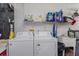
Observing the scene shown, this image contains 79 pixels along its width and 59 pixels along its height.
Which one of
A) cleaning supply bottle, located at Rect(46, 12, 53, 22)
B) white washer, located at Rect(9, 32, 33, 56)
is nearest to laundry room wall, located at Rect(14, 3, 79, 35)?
cleaning supply bottle, located at Rect(46, 12, 53, 22)

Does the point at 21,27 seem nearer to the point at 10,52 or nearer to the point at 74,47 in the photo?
the point at 74,47

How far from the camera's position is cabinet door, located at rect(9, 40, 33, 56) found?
220 centimetres

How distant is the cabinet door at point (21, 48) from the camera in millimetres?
2197

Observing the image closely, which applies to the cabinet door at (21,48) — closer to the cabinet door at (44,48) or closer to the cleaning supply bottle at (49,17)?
the cabinet door at (44,48)

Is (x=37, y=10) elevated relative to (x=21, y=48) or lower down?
elevated

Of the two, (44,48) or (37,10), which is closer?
(44,48)

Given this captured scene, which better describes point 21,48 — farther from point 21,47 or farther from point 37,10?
point 37,10

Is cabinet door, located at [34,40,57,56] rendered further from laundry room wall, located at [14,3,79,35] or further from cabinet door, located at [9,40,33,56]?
laundry room wall, located at [14,3,79,35]

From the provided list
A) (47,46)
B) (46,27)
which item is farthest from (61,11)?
(47,46)

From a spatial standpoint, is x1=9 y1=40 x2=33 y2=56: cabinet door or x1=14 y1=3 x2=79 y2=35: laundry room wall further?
x1=14 y1=3 x2=79 y2=35: laundry room wall

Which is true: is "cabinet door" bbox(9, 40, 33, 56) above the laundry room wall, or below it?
below

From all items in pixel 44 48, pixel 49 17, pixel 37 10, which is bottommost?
pixel 44 48

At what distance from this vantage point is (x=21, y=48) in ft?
7.23

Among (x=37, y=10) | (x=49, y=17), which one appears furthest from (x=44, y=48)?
(x=37, y=10)
